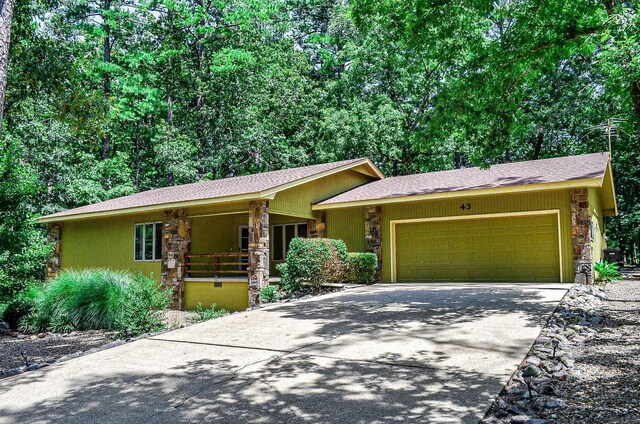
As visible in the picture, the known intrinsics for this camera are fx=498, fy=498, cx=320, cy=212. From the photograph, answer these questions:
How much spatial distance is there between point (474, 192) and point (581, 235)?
8.67 ft

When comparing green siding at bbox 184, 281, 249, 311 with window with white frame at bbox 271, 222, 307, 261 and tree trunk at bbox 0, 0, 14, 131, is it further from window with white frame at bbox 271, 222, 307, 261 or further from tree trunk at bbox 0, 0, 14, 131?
tree trunk at bbox 0, 0, 14, 131

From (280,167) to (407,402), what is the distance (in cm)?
2208

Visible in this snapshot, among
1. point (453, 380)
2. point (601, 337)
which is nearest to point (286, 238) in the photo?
point (601, 337)

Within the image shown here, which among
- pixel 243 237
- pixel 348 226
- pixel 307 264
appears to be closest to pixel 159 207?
pixel 243 237

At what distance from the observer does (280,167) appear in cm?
2553

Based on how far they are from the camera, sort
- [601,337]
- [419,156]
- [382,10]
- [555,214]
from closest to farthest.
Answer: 1. [601,337]
2. [382,10]
3. [555,214]
4. [419,156]

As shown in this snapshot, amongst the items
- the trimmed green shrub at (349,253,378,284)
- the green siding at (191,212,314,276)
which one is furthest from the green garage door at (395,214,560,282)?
the green siding at (191,212,314,276)

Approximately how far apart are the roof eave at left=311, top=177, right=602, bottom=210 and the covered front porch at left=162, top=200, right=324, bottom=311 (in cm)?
123

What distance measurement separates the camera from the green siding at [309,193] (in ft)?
44.8

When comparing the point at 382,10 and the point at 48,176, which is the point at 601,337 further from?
the point at 48,176

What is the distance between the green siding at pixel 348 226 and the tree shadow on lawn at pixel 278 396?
9886 mm

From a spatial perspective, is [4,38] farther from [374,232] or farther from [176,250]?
[374,232]

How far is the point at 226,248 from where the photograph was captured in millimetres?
16516

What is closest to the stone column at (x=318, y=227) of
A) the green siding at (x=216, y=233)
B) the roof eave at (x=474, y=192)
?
the roof eave at (x=474, y=192)
